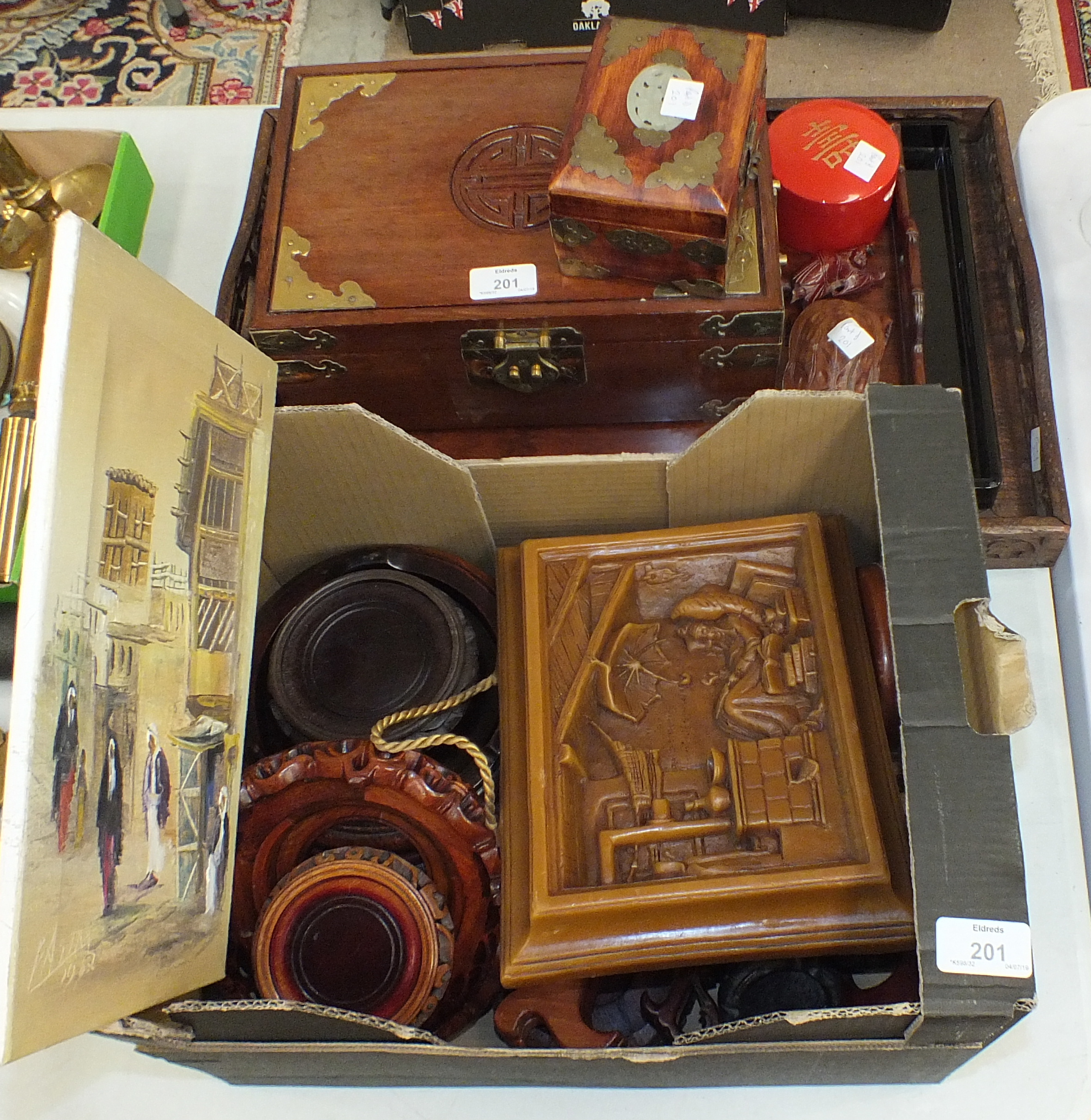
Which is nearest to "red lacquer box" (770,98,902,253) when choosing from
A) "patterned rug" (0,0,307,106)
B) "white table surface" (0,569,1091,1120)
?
"white table surface" (0,569,1091,1120)

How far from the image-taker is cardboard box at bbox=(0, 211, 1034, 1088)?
646 millimetres

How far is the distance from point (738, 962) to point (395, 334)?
72 centimetres

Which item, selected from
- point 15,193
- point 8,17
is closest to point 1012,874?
point 15,193

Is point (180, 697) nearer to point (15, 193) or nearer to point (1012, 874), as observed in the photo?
point (1012, 874)

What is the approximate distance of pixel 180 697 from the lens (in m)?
0.77

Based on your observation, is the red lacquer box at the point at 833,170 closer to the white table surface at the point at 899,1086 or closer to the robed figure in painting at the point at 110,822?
the white table surface at the point at 899,1086

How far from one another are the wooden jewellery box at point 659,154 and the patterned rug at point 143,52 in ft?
4.62

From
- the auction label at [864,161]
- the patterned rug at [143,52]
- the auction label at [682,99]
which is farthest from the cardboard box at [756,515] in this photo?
the patterned rug at [143,52]

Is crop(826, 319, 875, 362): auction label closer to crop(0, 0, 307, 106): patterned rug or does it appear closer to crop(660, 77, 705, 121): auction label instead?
crop(660, 77, 705, 121): auction label

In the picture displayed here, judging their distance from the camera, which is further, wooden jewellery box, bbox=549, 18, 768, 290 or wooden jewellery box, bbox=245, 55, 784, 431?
wooden jewellery box, bbox=245, 55, 784, 431
